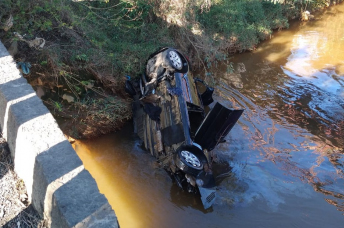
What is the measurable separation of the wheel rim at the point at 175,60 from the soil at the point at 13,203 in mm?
4029

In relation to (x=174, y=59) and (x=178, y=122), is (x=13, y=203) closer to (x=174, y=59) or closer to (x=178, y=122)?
(x=178, y=122)

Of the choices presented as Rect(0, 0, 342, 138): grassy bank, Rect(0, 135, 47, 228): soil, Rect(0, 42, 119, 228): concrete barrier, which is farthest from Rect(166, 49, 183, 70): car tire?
Rect(0, 135, 47, 228): soil

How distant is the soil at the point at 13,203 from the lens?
329 cm

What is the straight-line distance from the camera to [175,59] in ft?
23.6

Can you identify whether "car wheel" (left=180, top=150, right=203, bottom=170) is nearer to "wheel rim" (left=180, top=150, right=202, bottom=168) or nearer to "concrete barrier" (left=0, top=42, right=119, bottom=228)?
"wheel rim" (left=180, top=150, right=202, bottom=168)

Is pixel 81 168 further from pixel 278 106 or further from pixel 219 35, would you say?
pixel 219 35

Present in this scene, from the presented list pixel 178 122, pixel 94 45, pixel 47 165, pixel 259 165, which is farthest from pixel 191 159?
pixel 94 45

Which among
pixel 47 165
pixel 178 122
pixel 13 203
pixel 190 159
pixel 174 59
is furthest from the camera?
pixel 174 59

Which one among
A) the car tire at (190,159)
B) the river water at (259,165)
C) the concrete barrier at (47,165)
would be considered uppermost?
the concrete barrier at (47,165)

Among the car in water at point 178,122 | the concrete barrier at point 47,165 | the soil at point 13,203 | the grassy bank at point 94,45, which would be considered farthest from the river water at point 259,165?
the concrete barrier at point 47,165

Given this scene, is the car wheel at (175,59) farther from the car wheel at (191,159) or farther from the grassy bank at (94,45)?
the car wheel at (191,159)

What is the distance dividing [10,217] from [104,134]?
165 inches

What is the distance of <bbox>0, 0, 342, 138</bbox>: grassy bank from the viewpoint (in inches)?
273

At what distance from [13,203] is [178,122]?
3.34 meters
